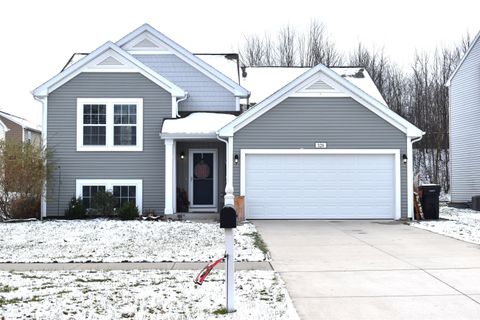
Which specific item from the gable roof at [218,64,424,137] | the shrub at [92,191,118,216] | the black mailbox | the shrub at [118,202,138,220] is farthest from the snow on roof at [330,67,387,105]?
the black mailbox

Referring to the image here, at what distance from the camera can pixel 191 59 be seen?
746 inches

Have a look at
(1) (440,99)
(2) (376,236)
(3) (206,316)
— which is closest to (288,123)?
(2) (376,236)

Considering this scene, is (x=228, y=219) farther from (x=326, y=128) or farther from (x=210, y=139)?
(x=210, y=139)

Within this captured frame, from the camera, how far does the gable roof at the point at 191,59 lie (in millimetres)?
18734

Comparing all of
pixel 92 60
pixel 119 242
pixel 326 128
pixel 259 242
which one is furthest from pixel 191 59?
pixel 259 242

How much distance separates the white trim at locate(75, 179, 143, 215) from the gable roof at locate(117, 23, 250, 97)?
4.71 metres

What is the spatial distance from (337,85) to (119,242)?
8.90 m

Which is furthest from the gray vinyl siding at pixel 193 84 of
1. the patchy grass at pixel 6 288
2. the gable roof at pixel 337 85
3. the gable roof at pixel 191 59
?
the patchy grass at pixel 6 288

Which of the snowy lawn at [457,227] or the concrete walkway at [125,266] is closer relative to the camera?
the concrete walkway at [125,266]

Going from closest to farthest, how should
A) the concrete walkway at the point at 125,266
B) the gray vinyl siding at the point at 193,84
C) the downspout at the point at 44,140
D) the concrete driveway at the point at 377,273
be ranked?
the concrete driveway at the point at 377,273
the concrete walkway at the point at 125,266
the downspout at the point at 44,140
the gray vinyl siding at the point at 193,84

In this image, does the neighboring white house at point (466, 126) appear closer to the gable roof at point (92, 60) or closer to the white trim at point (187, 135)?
the white trim at point (187, 135)

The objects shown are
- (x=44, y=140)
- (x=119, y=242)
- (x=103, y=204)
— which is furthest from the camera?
(x=44, y=140)

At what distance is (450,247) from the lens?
421 inches

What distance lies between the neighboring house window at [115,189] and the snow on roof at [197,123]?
2249 mm
